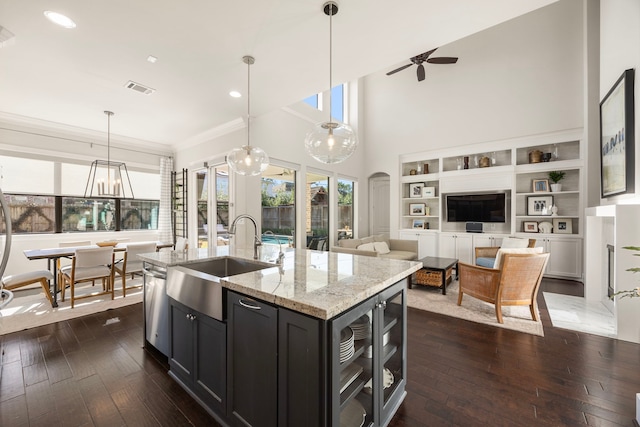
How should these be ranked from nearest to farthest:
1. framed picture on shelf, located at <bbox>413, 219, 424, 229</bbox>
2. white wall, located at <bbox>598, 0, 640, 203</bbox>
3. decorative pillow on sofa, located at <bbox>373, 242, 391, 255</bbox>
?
white wall, located at <bbox>598, 0, 640, 203</bbox>
decorative pillow on sofa, located at <bbox>373, 242, 391, 255</bbox>
framed picture on shelf, located at <bbox>413, 219, 424, 229</bbox>

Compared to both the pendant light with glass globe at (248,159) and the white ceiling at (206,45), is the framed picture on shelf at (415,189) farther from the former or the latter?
the pendant light with glass globe at (248,159)

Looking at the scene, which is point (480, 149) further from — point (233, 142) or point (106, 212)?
point (106, 212)

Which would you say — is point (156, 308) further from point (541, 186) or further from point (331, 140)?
point (541, 186)

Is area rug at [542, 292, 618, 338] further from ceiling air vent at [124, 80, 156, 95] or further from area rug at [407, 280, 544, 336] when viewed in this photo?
ceiling air vent at [124, 80, 156, 95]

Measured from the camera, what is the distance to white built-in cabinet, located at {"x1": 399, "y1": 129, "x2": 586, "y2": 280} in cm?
511

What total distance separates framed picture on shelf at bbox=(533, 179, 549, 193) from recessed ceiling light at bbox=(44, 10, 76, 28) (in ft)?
24.4

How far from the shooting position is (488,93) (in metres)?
5.93

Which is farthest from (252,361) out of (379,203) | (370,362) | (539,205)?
(379,203)

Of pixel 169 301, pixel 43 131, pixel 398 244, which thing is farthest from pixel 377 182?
pixel 43 131

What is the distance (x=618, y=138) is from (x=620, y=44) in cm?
111

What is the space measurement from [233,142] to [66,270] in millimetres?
3156

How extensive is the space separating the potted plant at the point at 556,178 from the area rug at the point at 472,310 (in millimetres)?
3038

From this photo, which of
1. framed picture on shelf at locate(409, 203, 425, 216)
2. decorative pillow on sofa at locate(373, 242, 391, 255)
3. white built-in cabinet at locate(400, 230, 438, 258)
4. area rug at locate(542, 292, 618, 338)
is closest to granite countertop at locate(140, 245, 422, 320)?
area rug at locate(542, 292, 618, 338)

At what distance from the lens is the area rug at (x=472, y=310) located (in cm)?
301
